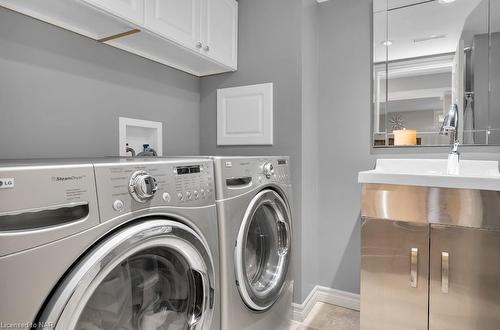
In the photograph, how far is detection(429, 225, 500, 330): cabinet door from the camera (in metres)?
1.43

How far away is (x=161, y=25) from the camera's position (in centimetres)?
160

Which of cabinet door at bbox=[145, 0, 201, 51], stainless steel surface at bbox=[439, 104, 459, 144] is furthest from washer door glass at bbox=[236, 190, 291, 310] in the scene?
stainless steel surface at bbox=[439, 104, 459, 144]

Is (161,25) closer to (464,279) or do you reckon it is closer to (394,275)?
(394,275)

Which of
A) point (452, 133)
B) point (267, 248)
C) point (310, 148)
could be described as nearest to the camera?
point (267, 248)

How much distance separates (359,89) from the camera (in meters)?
2.24

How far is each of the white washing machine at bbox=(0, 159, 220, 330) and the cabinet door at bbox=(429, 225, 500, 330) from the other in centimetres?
114

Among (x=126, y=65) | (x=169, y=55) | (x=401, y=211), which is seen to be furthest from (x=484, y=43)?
(x=126, y=65)

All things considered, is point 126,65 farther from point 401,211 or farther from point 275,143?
point 401,211

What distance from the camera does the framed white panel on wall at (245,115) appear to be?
7.14 feet

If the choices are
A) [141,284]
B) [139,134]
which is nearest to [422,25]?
[139,134]

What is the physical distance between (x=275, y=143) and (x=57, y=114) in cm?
133

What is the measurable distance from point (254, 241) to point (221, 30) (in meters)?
1.46

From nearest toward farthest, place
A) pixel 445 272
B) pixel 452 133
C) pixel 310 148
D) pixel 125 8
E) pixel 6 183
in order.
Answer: pixel 6 183 < pixel 125 8 < pixel 445 272 < pixel 452 133 < pixel 310 148

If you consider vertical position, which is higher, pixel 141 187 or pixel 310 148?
pixel 310 148
